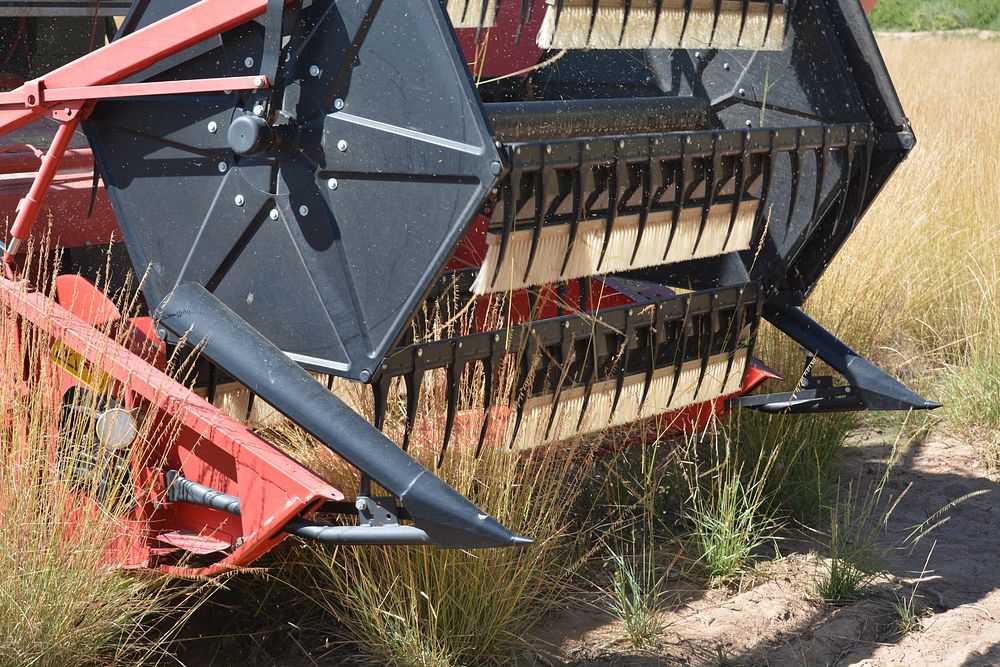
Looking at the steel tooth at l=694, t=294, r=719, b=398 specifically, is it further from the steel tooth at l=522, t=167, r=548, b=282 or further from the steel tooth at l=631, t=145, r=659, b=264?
the steel tooth at l=522, t=167, r=548, b=282

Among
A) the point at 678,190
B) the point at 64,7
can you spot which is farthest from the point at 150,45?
the point at 64,7

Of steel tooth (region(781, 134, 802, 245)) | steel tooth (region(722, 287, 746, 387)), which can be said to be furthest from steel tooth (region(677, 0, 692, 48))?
steel tooth (region(722, 287, 746, 387))

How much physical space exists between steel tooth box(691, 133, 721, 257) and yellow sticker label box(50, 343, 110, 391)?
5.61 feet

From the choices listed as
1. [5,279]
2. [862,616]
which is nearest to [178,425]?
[5,279]

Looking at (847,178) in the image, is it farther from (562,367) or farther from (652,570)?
(652,570)

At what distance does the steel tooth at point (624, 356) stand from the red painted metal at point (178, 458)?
116 centimetres

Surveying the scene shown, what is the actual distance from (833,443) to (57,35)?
3.41m

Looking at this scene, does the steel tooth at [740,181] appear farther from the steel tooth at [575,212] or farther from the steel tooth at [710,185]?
the steel tooth at [575,212]

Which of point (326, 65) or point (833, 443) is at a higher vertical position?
point (326, 65)

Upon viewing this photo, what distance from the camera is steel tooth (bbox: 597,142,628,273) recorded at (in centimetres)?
315

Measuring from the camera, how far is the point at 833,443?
4762 mm

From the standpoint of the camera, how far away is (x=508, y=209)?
2.89 metres

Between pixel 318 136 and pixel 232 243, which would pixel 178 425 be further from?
pixel 318 136

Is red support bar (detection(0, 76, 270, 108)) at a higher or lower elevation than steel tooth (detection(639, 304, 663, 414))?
higher
